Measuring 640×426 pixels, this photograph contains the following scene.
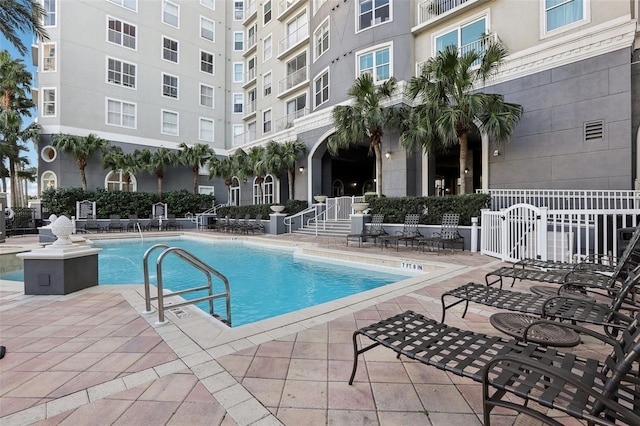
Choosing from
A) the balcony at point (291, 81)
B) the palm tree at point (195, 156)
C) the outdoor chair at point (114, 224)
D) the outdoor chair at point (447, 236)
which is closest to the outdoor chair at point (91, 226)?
the outdoor chair at point (114, 224)

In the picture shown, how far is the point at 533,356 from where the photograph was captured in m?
1.91

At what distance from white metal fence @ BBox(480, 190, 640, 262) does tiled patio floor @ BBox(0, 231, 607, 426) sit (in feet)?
11.0

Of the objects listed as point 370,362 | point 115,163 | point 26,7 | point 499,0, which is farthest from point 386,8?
point 115,163

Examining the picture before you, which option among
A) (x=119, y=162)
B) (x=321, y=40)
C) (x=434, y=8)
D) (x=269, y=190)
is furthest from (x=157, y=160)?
(x=434, y=8)

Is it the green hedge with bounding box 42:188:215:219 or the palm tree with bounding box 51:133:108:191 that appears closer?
the green hedge with bounding box 42:188:215:219

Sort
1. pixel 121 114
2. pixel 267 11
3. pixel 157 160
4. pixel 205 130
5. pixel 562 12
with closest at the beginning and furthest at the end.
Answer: pixel 562 12, pixel 157 160, pixel 121 114, pixel 267 11, pixel 205 130

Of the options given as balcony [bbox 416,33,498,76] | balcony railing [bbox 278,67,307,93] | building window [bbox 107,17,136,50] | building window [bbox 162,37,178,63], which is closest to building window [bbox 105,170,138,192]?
building window [bbox 107,17,136,50]

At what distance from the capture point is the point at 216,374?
244 centimetres

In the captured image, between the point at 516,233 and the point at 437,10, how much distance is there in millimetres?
12340

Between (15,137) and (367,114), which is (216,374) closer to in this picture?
(367,114)

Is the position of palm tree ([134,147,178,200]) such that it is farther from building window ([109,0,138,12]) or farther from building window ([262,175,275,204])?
building window ([109,0,138,12])

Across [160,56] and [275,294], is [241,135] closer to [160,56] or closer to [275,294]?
[160,56]

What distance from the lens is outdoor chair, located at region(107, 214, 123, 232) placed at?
59.7 ft

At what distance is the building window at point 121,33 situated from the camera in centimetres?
2127
